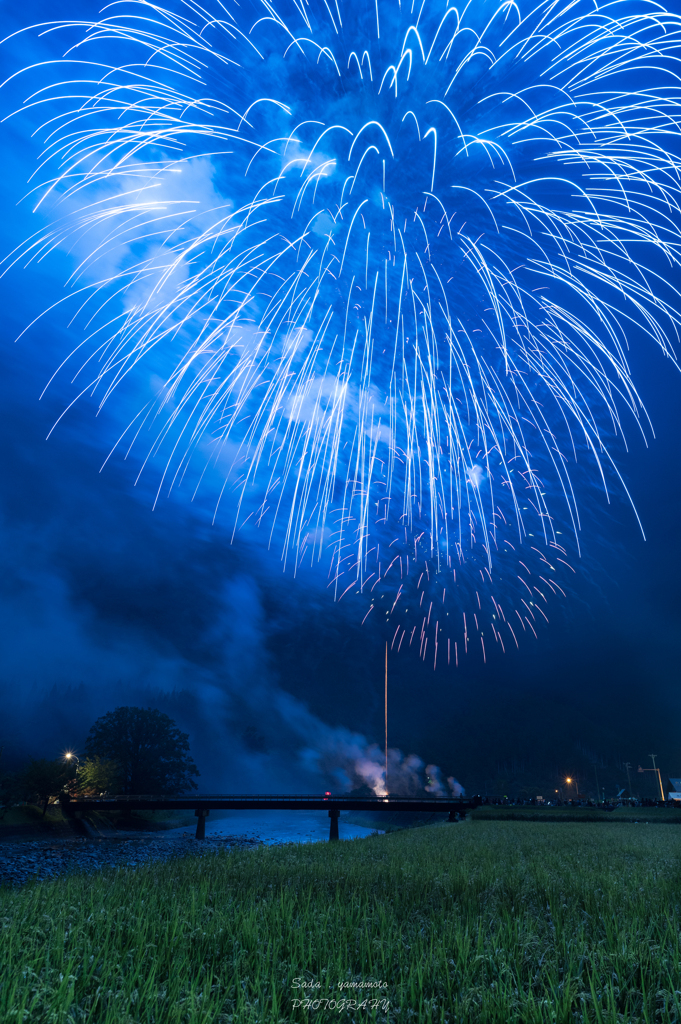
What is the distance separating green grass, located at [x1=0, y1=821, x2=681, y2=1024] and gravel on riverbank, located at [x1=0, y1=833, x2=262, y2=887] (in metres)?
28.5

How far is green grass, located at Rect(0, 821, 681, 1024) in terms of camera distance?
6500 millimetres

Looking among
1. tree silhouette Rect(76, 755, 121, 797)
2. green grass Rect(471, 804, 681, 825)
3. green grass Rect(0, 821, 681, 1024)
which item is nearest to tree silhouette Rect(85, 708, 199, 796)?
tree silhouette Rect(76, 755, 121, 797)

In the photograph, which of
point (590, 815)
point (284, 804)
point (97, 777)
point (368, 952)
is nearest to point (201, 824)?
point (284, 804)

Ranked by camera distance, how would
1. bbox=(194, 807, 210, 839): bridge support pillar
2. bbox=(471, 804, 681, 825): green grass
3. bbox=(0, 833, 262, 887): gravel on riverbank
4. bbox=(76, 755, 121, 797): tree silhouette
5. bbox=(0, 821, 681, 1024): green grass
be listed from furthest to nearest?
bbox=(76, 755, 121, 797): tree silhouette < bbox=(194, 807, 210, 839): bridge support pillar < bbox=(471, 804, 681, 825): green grass < bbox=(0, 833, 262, 887): gravel on riverbank < bbox=(0, 821, 681, 1024): green grass

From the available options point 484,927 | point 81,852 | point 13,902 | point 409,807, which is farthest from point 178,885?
point 409,807

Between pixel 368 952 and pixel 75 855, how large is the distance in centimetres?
6216

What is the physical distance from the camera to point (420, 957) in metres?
8.27

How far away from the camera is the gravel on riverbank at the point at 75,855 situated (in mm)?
41547

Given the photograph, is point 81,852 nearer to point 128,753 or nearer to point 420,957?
point 128,753

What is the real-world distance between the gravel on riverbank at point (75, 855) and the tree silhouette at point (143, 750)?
3815 cm

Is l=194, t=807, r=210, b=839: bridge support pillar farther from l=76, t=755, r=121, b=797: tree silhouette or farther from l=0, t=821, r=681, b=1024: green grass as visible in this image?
l=0, t=821, r=681, b=1024: green grass

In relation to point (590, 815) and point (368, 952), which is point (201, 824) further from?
point (368, 952)

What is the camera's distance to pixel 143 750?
11712 centimetres

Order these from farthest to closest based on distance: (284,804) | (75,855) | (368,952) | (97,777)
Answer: (97,777) < (284,804) < (75,855) < (368,952)
